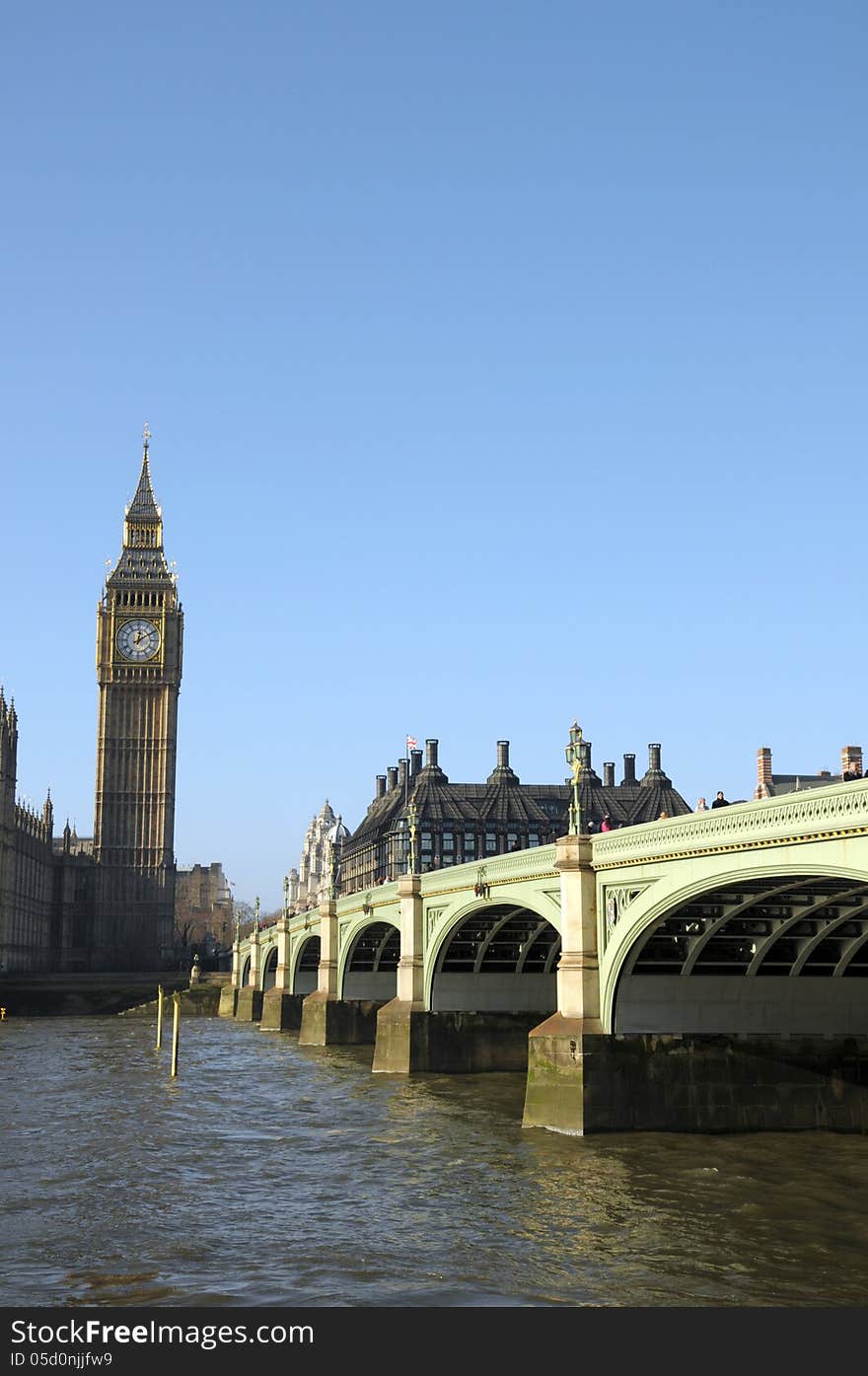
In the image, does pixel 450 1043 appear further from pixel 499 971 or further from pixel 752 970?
pixel 752 970

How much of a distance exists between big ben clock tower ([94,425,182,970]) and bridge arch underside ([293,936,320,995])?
5555 centimetres

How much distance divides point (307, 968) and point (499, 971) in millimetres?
46044

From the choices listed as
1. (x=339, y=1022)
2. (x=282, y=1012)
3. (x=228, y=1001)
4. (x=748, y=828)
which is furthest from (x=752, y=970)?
(x=228, y=1001)

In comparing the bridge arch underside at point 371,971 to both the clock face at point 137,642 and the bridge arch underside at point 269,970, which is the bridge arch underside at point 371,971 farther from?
the clock face at point 137,642

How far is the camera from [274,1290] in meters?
20.3

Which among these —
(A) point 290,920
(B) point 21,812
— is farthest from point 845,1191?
(B) point 21,812

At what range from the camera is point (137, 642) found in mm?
163250

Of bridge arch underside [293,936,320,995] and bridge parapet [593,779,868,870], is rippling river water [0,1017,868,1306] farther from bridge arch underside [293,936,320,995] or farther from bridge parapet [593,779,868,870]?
bridge arch underside [293,936,320,995]

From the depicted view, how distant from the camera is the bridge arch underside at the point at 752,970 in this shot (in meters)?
35.6

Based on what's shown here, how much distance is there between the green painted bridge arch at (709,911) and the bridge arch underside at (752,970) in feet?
0.12

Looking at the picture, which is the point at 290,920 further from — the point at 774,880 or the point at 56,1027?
the point at 774,880

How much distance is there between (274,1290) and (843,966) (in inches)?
875

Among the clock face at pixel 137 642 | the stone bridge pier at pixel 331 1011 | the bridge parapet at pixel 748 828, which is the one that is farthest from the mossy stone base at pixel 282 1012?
the clock face at pixel 137 642

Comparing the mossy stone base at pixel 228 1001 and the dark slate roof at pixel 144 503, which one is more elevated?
the dark slate roof at pixel 144 503
